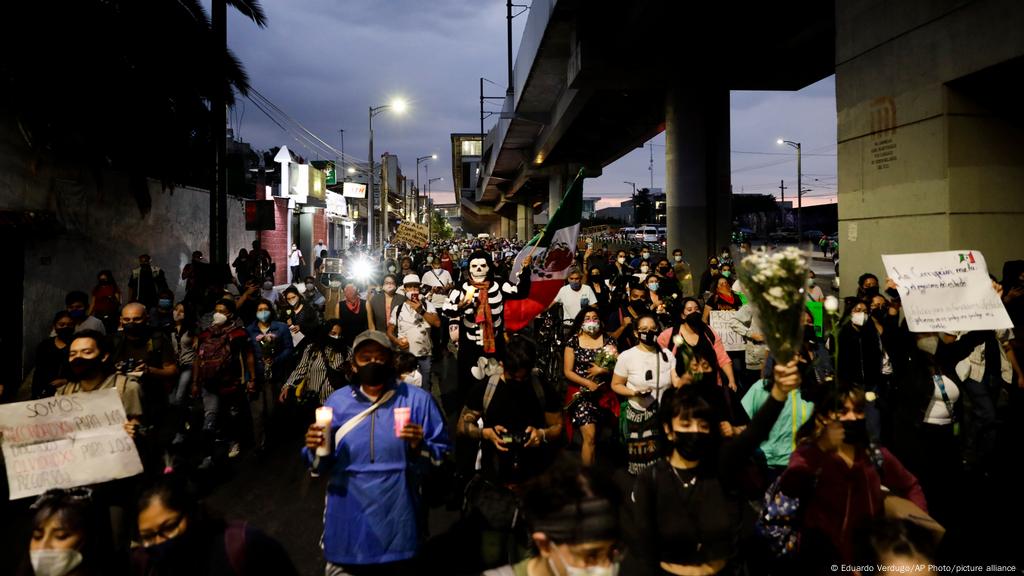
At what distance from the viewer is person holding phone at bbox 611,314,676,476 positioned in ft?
18.1

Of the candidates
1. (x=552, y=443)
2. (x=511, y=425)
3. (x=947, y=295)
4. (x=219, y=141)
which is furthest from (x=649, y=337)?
(x=219, y=141)

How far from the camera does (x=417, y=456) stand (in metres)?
3.66

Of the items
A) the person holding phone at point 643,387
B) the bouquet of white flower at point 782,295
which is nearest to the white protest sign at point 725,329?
the person holding phone at point 643,387

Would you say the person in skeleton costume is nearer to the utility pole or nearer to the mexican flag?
the mexican flag

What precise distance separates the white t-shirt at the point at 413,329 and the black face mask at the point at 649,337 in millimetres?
3506

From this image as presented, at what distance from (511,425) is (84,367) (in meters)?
2.75

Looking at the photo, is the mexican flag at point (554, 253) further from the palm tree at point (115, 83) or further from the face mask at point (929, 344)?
the palm tree at point (115, 83)

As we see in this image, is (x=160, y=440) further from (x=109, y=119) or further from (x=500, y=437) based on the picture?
(x=109, y=119)

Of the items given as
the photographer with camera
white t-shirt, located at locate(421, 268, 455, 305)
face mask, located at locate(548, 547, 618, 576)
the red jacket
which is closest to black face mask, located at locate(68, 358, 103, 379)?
the photographer with camera

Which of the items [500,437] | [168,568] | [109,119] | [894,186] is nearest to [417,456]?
[500,437]

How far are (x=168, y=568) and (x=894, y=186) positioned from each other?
1081 centimetres

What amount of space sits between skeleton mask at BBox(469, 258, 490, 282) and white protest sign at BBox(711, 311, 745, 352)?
9.98ft

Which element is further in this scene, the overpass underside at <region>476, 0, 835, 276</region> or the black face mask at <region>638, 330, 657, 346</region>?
the overpass underside at <region>476, 0, 835, 276</region>

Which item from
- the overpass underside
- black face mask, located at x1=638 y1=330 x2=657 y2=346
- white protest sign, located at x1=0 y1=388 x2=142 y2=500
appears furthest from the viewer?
the overpass underside
